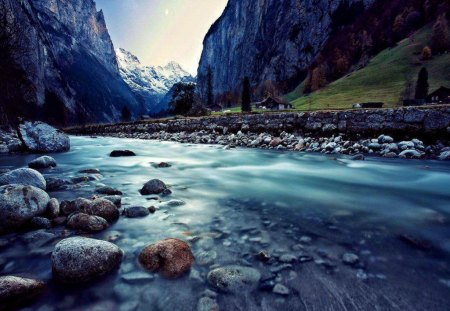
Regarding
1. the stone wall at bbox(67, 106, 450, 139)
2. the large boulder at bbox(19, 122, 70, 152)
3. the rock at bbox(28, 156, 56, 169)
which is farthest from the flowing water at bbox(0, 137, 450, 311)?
the large boulder at bbox(19, 122, 70, 152)

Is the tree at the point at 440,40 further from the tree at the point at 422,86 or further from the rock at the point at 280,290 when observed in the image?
the rock at the point at 280,290

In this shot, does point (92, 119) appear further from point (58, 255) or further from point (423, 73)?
point (58, 255)

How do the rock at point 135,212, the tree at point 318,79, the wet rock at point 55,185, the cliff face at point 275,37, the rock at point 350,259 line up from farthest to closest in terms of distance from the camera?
1. the cliff face at point 275,37
2. the tree at point 318,79
3. the wet rock at point 55,185
4. the rock at point 135,212
5. the rock at point 350,259

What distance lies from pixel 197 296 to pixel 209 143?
21.1m

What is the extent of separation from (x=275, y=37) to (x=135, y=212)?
501ft

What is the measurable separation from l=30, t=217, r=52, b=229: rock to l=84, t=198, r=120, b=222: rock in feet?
1.95

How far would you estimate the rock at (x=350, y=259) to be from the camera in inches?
136

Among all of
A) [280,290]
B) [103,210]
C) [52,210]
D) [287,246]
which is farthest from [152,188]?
[280,290]

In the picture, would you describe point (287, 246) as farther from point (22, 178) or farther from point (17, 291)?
point (22, 178)

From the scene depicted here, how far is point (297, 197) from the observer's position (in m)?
6.82

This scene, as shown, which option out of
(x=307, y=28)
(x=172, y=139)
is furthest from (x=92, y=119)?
(x=172, y=139)

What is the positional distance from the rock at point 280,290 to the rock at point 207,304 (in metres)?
0.68

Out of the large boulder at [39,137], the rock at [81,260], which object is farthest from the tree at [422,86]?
the rock at [81,260]

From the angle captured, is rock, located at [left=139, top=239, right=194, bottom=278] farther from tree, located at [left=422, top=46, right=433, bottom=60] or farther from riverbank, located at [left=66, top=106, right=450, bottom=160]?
tree, located at [left=422, top=46, right=433, bottom=60]
